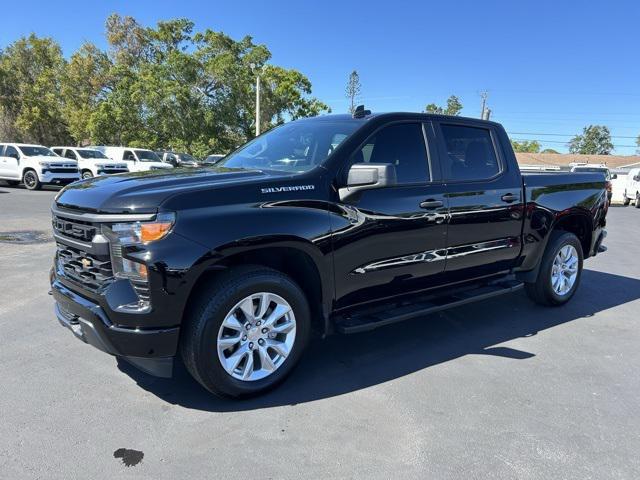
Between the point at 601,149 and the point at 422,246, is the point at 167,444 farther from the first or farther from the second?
the point at 601,149

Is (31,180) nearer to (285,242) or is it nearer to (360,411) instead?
(285,242)

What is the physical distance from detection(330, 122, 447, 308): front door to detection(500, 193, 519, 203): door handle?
0.88 meters

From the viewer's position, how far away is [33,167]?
19.8 metres

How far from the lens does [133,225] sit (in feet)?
9.42

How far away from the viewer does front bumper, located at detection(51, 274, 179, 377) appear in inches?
114

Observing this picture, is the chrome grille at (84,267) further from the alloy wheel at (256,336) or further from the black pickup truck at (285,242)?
the alloy wheel at (256,336)

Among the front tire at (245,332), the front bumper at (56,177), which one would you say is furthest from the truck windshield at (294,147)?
the front bumper at (56,177)

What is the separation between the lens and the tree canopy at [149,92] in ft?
107

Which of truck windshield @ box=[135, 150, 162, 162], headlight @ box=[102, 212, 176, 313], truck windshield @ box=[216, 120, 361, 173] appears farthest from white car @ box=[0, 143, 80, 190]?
headlight @ box=[102, 212, 176, 313]

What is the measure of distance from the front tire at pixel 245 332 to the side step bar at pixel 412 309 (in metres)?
0.37

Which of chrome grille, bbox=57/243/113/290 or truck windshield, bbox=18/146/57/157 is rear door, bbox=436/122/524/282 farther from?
truck windshield, bbox=18/146/57/157

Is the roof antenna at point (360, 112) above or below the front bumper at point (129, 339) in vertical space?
above

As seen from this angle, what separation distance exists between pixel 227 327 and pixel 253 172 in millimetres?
1187

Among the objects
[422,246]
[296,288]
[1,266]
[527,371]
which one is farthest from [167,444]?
[1,266]
